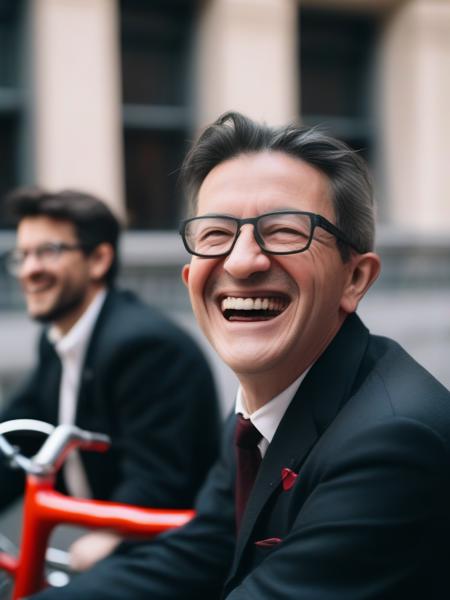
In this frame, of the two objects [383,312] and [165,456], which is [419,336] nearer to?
[383,312]

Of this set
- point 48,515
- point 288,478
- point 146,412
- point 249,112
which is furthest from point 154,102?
point 288,478

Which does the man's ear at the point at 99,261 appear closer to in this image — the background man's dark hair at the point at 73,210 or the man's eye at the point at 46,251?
the background man's dark hair at the point at 73,210

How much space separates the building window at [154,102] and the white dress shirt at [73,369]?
7226 millimetres

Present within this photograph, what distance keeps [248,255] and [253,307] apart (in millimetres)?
120

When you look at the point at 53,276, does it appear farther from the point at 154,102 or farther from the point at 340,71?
the point at 340,71

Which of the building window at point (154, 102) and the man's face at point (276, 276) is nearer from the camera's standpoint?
the man's face at point (276, 276)

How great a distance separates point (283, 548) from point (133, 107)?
9439mm

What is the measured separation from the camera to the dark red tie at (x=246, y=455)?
1.90 meters

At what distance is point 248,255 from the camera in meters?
1.77

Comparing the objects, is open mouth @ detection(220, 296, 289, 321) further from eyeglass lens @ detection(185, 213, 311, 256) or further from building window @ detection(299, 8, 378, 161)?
building window @ detection(299, 8, 378, 161)

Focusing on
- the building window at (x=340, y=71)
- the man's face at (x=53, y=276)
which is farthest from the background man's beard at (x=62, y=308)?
the building window at (x=340, y=71)

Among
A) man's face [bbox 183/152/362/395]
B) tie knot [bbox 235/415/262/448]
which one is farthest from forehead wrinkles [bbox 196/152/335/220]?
tie knot [bbox 235/415/262/448]

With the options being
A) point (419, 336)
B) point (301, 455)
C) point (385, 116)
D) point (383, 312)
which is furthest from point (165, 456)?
point (385, 116)

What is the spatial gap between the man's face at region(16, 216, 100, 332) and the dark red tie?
161 cm
